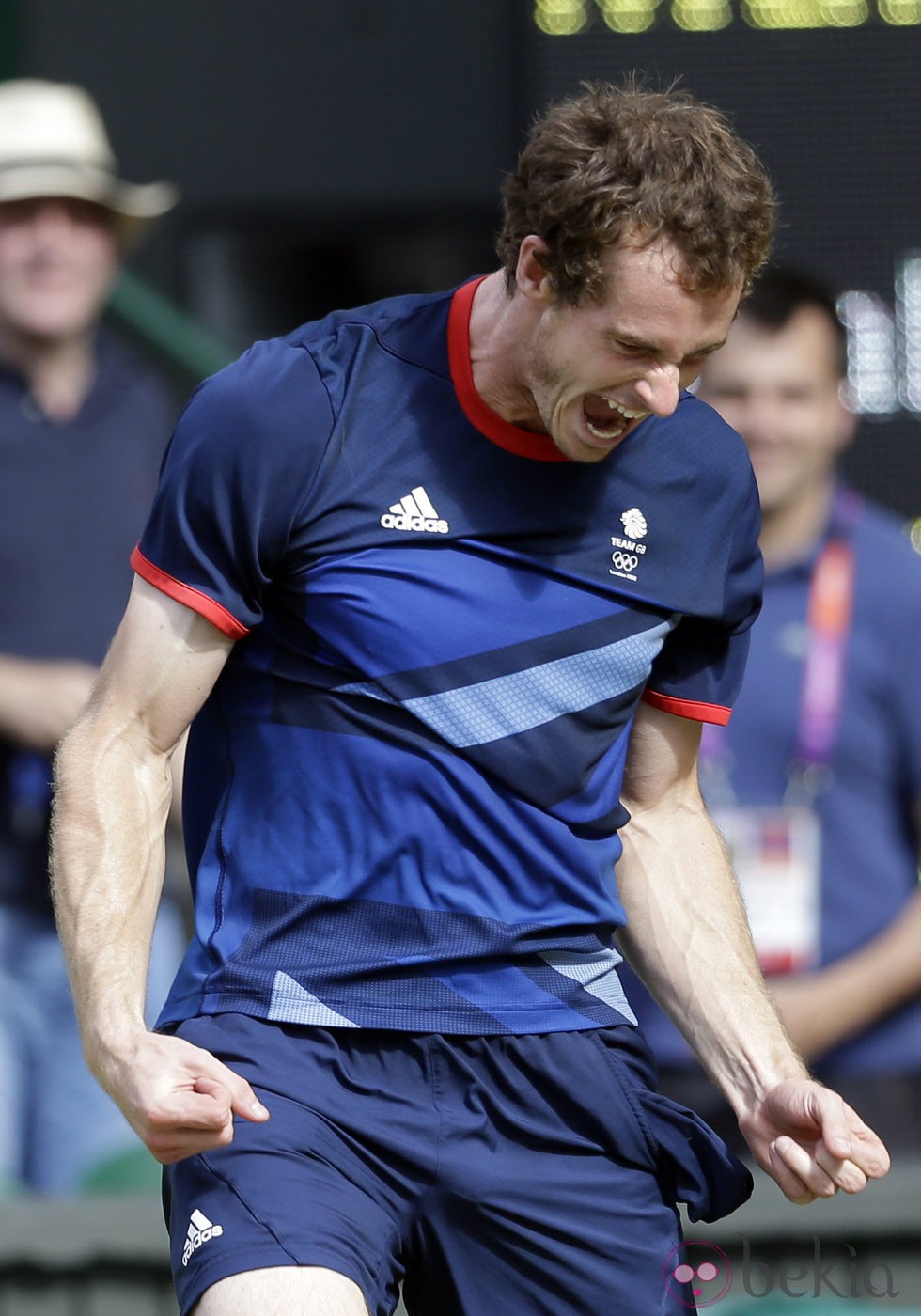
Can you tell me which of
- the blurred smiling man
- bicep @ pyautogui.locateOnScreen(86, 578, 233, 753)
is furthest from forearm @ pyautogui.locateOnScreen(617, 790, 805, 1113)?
the blurred smiling man

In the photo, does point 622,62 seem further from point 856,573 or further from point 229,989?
point 229,989

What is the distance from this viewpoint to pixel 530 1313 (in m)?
2.79

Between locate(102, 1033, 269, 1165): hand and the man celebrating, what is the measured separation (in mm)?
131

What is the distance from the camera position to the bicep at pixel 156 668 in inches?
106

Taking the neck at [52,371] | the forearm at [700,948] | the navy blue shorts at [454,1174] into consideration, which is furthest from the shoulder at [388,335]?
the neck at [52,371]

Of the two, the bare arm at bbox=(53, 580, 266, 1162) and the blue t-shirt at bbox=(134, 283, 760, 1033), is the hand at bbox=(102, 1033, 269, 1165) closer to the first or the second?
Result: the bare arm at bbox=(53, 580, 266, 1162)

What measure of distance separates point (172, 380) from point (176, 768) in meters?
2.41

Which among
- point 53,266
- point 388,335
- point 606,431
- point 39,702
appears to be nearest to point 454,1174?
point 606,431

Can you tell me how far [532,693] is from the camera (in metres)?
2.81

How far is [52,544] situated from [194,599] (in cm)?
223

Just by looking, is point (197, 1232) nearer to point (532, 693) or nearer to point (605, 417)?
point (532, 693)

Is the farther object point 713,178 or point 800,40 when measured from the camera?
point 800,40

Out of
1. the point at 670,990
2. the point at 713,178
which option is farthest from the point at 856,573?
the point at 713,178

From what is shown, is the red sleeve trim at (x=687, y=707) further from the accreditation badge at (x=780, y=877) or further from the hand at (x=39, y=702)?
the hand at (x=39, y=702)
